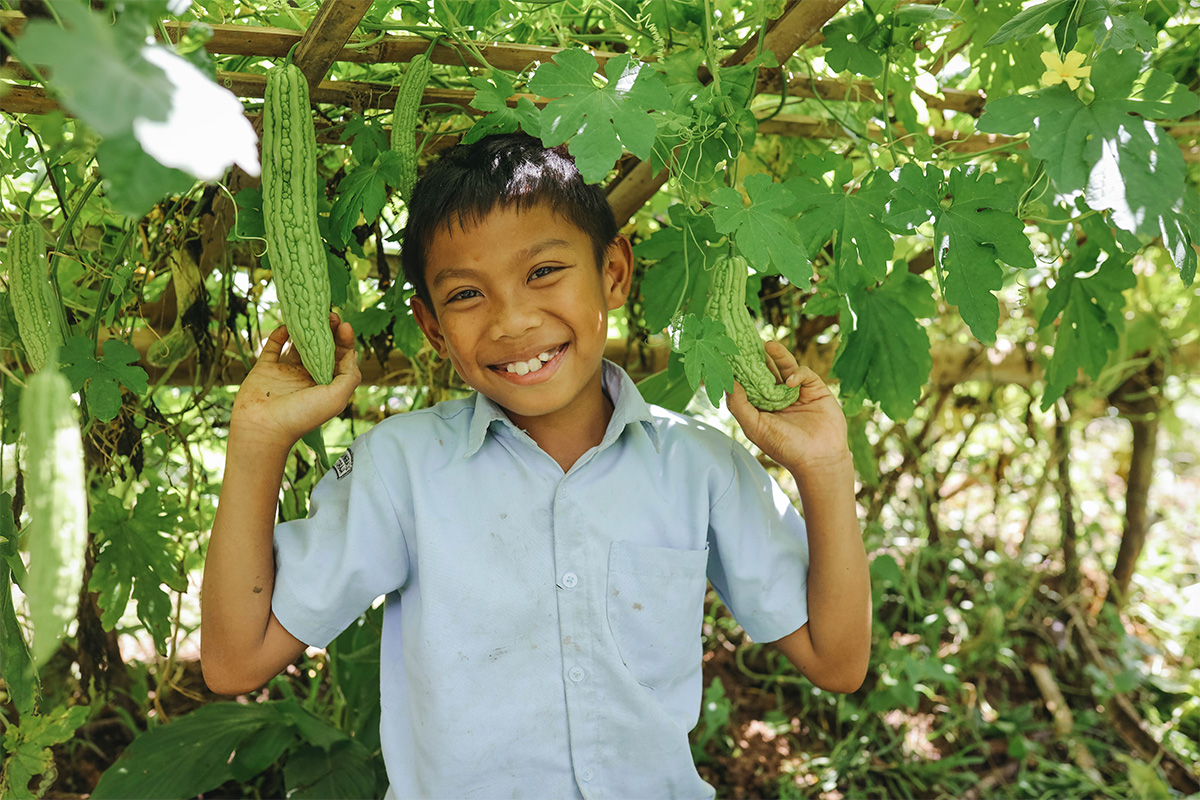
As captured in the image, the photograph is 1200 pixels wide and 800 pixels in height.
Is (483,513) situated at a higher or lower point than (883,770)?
higher

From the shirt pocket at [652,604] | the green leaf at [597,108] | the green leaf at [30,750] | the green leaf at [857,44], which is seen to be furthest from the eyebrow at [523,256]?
the green leaf at [30,750]

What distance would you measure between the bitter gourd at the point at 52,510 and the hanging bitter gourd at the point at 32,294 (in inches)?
19.2

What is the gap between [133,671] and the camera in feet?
8.86

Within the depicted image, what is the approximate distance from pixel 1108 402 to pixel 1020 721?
128 centimetres

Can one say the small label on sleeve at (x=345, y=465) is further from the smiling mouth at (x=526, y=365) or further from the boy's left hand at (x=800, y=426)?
the boy's left hand at (x=800, y=426)

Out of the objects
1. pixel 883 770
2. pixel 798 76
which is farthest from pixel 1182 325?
pixel 798 76

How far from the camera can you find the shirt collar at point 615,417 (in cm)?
158

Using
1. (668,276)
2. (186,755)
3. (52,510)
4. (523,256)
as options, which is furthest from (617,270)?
(186,755)

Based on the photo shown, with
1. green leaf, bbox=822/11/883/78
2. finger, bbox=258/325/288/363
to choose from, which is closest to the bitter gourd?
finger, bbox=258/325/288/363

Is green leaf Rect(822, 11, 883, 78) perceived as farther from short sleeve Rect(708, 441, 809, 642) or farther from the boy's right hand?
the boy's right hand

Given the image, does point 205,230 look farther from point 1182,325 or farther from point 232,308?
point 1182,325

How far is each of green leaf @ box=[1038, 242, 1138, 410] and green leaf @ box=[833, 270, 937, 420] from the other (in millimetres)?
360

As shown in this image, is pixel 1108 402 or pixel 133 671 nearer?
pixel 133 671

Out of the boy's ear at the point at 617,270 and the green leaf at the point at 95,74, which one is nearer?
the green leaf at the point at 95,74
